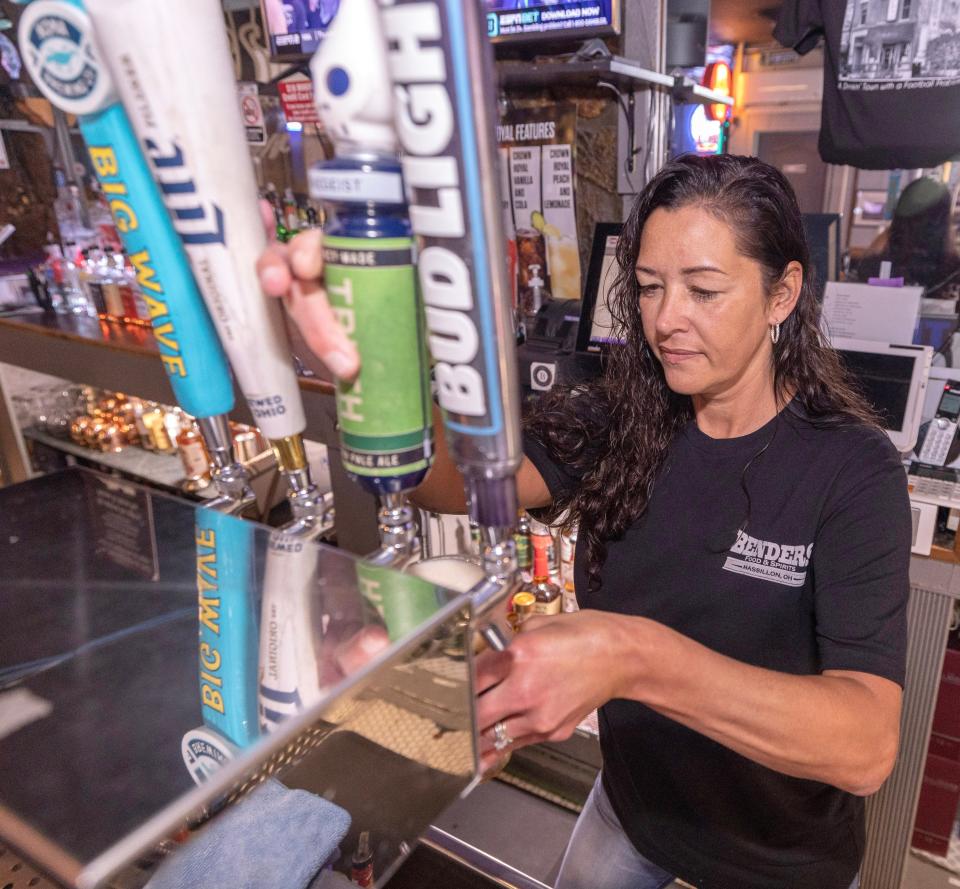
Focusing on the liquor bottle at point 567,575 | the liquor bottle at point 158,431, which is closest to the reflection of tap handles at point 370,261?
the liquor bottle at point 567,575

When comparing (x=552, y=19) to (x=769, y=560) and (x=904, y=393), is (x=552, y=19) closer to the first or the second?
(x=904, y=393)

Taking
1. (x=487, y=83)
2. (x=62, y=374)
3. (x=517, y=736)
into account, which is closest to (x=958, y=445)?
(x=517, y=736)

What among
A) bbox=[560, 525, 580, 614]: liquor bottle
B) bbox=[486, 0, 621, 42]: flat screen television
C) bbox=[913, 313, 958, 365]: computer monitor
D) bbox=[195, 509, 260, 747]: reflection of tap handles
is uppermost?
bbox=[486, 0, 621, 42]: flat screen television

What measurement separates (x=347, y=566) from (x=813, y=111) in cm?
531

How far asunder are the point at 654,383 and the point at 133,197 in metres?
0.81

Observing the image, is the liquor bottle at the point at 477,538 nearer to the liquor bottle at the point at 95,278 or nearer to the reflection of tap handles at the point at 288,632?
the reflection of tap handles at the point at 288,632

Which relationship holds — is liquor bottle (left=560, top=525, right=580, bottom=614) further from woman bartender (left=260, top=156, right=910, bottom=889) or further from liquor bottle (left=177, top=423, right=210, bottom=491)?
liquor bottle (left=177, top=423, right=210, bottom=491)

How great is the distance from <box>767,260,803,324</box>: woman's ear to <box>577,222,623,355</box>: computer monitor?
2.47 feet

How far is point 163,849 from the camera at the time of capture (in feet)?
1.09

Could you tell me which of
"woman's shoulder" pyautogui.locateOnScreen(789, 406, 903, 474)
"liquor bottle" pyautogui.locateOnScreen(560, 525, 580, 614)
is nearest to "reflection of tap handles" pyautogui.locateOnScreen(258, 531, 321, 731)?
"woman's shoulder" pyautogui.locateOnScreen(789, 406, 903, 474)

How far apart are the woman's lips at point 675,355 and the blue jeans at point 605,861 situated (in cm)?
73

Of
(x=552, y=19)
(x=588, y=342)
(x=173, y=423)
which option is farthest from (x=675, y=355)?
→ (x=173, y=423)

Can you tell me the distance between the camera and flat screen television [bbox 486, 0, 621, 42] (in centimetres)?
178

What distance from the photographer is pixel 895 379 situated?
163 centimetres
